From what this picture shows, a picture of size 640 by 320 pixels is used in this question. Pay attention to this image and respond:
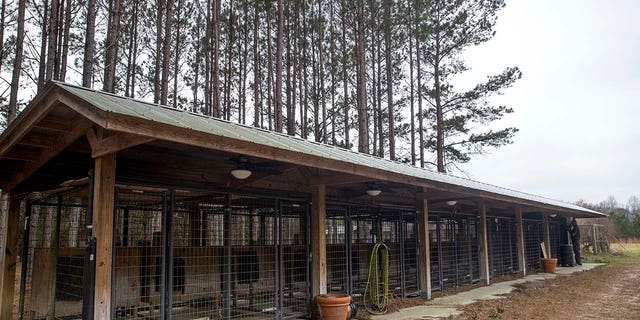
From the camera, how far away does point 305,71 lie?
18328mm

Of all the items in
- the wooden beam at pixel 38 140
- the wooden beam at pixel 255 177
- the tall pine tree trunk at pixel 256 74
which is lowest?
the wooden beam at pixel 255 177

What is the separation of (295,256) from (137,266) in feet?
7.89

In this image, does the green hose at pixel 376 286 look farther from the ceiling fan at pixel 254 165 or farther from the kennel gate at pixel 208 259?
the ceiling fan at pixel 254 165

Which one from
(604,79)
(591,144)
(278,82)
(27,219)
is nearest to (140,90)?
(278,82)

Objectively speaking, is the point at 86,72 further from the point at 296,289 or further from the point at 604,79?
the point at 604,79

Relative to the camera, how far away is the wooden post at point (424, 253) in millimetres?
9227

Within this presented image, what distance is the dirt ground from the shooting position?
776 cm

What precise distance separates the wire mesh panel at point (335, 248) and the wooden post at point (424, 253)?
157cm

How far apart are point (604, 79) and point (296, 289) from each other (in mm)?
17507

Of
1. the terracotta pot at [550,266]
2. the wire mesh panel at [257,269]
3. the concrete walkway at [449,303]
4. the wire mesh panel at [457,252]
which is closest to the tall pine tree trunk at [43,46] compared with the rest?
the wire mesh panel at [257,269]

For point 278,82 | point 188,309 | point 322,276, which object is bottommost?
point 188,309

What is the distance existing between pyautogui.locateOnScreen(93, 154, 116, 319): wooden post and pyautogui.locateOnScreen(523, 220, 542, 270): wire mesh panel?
46.7 ft

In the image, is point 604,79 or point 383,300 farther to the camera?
point 604,79

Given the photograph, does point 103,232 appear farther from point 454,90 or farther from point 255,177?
point 454,90
